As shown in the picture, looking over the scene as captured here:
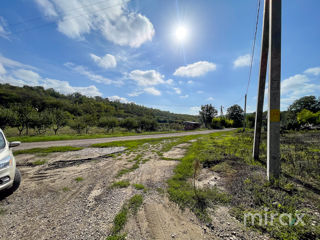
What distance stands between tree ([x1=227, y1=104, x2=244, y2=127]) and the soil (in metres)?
62.9

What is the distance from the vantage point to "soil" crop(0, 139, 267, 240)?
2035 millimetres

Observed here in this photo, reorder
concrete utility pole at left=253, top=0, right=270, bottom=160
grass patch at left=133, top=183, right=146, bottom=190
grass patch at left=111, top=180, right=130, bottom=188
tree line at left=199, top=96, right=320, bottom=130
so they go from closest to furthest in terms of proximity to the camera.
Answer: grass patch at left=133, top=183, right=146, bottom=190 → grass patch at left=111, top=180, right=130, bottom=188 → concrete utility pole at left=253, top=0, right=270, bottom=160 → tree line at left=199, top=96, right=320, bottom=130

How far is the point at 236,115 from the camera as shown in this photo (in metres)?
56.7

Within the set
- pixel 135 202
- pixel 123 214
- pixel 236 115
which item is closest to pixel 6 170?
pixel 123 214

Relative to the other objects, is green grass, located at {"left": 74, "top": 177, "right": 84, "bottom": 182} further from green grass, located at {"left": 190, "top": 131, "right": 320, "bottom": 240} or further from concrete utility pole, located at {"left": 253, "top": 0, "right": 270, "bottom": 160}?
concrete utility pole, located at {"left": 253, "top": 0, "right": 270, "bottom": 160}

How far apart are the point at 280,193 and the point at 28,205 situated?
6.27 metres

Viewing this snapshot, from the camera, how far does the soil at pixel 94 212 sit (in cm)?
204

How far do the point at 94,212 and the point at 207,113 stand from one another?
5270 centimetres

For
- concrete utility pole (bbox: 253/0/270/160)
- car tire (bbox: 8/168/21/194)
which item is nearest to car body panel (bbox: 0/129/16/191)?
car tire (bbox: 8/168/21/194)

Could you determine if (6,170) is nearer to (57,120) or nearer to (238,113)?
(57,120)

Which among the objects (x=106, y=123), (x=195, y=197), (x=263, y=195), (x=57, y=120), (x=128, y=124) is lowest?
(x=195, y=197)

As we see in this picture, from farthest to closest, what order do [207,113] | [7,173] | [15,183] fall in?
1. [207,113]
2. [15,183]
3. [7,173]

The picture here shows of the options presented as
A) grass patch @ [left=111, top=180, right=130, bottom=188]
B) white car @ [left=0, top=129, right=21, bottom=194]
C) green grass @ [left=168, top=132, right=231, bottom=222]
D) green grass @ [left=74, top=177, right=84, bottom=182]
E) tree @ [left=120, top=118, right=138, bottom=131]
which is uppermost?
tree @ [left=120, top=118, right=138, bottom=131]

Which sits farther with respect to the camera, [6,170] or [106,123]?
[106,123]
